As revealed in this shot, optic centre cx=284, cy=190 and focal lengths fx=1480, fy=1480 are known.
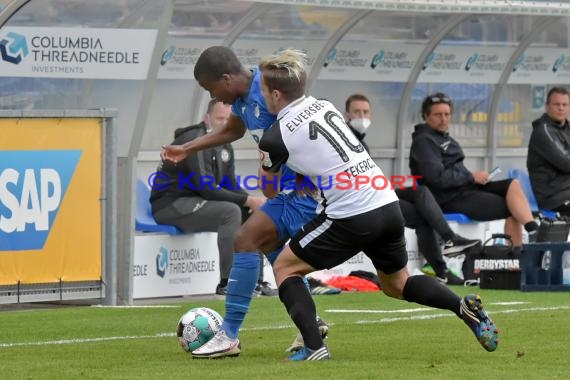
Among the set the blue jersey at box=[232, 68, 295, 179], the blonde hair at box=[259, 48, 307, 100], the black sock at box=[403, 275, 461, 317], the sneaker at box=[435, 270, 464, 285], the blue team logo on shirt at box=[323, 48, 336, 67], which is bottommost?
the sneaker at box=[435, 270, 464, 285]

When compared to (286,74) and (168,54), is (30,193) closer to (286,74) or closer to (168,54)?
(168,54)

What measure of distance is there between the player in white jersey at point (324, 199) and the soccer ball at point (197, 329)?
0.60 meters

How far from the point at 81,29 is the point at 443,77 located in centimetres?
611

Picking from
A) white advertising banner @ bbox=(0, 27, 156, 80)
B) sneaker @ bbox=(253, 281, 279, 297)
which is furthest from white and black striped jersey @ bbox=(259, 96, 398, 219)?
sneaker @ bbox=(253, 281, 279, 297)

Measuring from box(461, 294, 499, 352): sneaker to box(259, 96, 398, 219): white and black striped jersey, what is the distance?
69 cm

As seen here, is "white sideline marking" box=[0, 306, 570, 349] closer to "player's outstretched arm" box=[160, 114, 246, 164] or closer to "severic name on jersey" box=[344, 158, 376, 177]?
"player's outstretched arm" box=[160, 114, 246, 164]

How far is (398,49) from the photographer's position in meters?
16.7

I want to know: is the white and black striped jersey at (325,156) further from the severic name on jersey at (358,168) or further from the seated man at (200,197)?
the seated man at (200,197)

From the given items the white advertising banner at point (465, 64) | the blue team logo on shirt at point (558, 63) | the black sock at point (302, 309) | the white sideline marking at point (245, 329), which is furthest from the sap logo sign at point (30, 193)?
the blue team logo on shirt at point (558, 63)

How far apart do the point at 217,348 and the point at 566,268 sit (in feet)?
20.4

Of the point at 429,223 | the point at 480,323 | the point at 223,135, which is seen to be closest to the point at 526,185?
the point at 429,223

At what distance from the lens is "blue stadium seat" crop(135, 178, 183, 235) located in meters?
13.3

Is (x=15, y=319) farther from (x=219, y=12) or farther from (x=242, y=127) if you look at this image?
(x=219, y=12)

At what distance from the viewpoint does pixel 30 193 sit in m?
11.3
